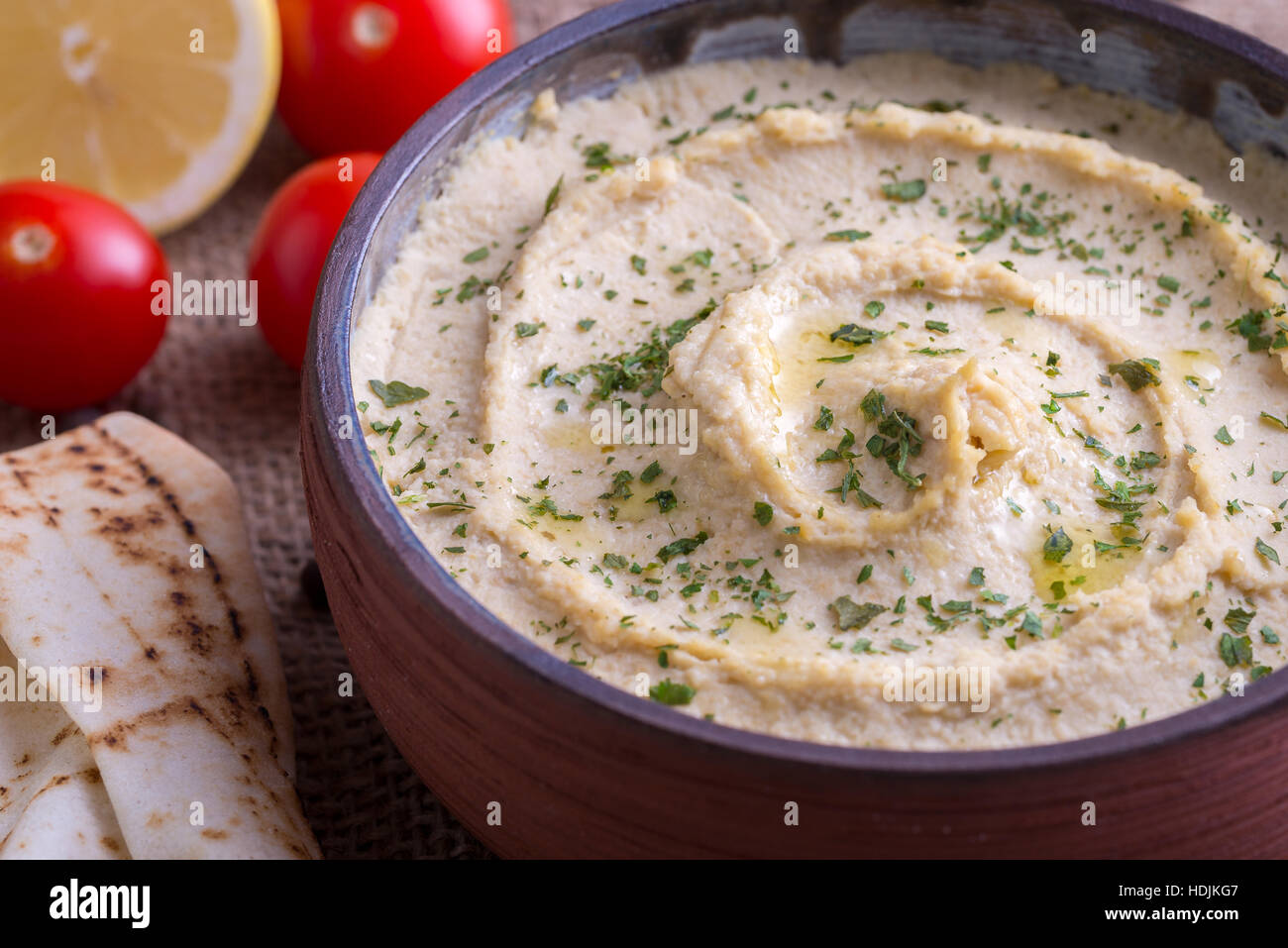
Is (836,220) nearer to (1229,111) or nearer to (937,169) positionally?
(937,169)

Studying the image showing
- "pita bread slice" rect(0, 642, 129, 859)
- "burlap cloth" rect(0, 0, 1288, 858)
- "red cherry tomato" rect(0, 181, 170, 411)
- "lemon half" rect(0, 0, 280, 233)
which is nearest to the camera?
"pita bread slice" rect(0, 642, 129, 859)

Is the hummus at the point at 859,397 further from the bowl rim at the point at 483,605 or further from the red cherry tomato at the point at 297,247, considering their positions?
the red cherry tomato at the point at 297,247

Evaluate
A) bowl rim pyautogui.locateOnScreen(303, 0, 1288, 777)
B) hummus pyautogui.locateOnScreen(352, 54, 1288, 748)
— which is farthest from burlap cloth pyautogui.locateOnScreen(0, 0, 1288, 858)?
bowl rim pyautogui.locateOnScreen(303, 0, 1288, 777)

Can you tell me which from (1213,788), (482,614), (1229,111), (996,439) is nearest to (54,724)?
(482,614)

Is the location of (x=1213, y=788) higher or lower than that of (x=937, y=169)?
lower

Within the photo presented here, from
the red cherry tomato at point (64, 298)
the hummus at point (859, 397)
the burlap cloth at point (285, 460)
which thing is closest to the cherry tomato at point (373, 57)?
the burlap cloth at point (285, 460)

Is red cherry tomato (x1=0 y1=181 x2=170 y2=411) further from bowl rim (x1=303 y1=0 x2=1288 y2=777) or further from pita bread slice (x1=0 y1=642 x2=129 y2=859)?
bowl rim (x1=303 y1=0 x2=1288 y2=777)

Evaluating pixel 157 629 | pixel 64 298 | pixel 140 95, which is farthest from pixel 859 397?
pixel 140 95
